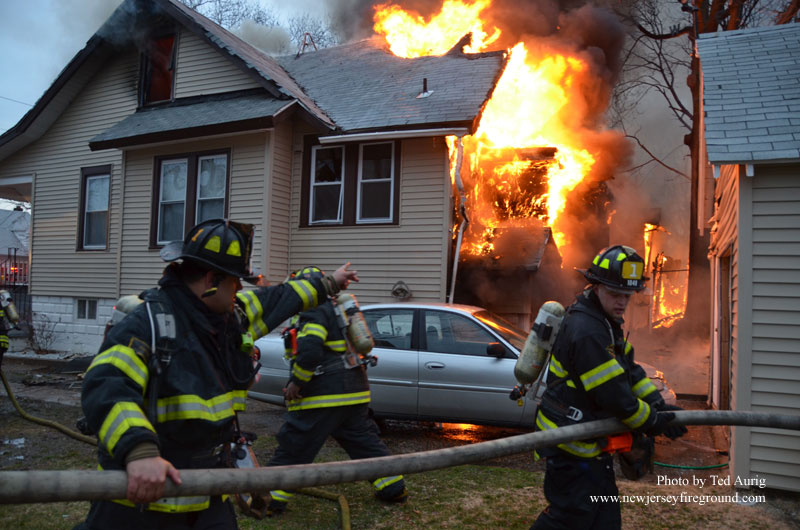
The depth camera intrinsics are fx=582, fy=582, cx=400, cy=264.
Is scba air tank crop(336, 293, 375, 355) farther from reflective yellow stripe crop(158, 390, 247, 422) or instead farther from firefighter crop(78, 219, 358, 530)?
reflective yellow stripe crop(158, 390, 247, 422)

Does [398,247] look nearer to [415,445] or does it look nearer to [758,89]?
[415,445]

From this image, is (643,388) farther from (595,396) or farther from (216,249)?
(216,249)

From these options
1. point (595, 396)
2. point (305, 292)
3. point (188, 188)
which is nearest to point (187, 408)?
point (305, 292)

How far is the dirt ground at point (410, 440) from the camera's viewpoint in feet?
18.2

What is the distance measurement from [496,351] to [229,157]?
24.9 ft

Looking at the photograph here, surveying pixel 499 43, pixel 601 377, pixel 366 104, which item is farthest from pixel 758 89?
pixel 499 43

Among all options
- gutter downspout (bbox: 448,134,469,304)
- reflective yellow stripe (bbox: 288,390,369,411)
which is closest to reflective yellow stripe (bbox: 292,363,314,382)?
reflective yellow stripe (bbox: 288,390,369,411)

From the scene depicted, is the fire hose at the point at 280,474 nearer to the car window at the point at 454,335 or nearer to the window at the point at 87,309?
the car window at the point at 454,335

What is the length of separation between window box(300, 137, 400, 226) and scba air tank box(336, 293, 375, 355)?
584 centimetres

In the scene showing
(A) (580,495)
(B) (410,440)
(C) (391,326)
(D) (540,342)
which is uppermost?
(D) (540,342)

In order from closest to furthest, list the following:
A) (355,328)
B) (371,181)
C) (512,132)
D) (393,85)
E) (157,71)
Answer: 1. (355,328)
2. (371,181)
3. (393,85)
4. (157,71)
5. (512,132)

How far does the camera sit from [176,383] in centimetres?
220

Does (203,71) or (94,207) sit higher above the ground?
(203,71)

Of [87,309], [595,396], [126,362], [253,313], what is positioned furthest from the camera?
[87,309]
